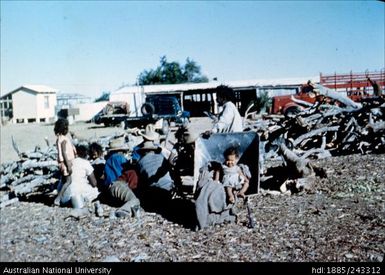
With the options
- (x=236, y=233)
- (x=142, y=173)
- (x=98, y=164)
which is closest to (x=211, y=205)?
(x=236, y=233)

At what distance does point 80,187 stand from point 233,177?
283 cm

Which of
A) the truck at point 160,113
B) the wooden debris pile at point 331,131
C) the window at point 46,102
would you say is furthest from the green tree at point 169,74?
the wooden debris pile at point 331,131

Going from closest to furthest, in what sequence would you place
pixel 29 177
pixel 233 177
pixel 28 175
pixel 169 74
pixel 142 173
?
1. pixel 233 177
2. pixel 142 173
3. pixel 29 177
4. pixel 28 175
5. pixel 169 74

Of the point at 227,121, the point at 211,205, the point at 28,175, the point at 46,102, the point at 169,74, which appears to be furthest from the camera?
the point at 169,74

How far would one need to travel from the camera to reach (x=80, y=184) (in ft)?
Result: 22.0

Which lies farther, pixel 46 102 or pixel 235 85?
pixel 46 102

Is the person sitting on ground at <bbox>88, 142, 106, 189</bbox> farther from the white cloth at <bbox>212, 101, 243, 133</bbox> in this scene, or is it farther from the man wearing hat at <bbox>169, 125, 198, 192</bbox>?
the white cloth at <bbox>212, 101, 243, 133</bbox>

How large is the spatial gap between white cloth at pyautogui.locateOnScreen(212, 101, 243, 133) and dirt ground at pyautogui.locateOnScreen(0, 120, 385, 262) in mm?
1387

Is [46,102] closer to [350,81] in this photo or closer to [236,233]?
[350,81]

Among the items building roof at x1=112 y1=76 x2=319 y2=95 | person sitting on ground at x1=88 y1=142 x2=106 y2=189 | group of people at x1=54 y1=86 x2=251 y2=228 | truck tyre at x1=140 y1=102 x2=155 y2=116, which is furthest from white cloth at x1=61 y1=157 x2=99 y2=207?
building roof at x1=112 y1=76 x2=319 y2=95

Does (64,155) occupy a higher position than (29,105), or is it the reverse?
(29,105)

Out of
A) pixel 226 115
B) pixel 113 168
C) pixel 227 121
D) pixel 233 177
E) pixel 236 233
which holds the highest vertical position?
pixel 226 115

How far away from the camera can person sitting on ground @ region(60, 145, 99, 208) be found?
657cm

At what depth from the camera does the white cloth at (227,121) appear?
700 cm
